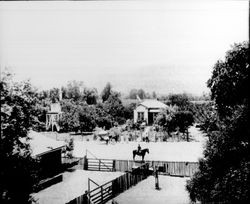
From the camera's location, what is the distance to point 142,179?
22.0m

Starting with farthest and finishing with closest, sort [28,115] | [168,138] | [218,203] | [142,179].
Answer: [168,138]
[142,179]
[218,203]
[28,115]

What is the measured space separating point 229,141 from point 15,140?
24.0 feet

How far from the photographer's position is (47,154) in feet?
72.6

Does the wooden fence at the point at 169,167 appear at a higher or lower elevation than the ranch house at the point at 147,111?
lower

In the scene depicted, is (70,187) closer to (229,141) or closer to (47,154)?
(47,154)

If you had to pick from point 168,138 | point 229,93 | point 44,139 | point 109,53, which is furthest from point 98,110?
point 229,93

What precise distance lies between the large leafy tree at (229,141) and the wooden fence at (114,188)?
21.4 feet

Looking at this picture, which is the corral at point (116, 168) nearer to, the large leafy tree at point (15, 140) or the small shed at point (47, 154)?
the small shed at point (47, 154)

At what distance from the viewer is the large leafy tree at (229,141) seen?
9742 millimetres

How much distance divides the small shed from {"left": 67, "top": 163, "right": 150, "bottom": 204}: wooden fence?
4464 mm

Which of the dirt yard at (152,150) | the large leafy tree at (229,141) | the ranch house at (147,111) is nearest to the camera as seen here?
the large leafy tree at (229,141)

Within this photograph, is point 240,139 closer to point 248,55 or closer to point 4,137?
point 248,55

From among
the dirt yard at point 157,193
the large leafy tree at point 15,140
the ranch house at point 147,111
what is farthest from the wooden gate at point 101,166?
the ranch house at point 147,111

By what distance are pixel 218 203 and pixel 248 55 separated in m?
5.71
